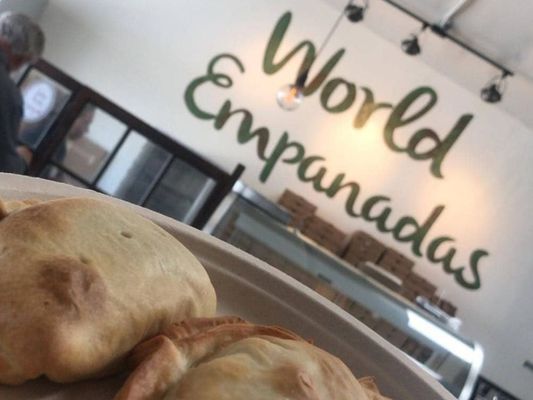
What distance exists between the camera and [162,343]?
0.45 meters

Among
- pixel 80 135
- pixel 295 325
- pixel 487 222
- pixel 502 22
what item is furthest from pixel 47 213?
pixel 487 222

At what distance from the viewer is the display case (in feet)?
7.77

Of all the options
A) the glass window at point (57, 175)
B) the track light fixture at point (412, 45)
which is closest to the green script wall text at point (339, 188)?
the track light fixture at point (412, 45)

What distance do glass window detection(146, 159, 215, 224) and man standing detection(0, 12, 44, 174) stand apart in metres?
0.64

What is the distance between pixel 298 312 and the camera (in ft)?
2.53

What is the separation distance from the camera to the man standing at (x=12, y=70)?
236 cm

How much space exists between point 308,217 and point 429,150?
5.08ft

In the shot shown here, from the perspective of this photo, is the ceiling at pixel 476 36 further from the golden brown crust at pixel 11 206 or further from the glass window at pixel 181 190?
the golden brown crust at pixel 11 206

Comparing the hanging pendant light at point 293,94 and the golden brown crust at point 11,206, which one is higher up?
the hanging pendant light at point 293,94

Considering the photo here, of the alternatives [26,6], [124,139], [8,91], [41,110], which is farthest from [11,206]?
[26,6]

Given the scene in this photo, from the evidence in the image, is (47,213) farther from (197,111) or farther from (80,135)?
(197,111)

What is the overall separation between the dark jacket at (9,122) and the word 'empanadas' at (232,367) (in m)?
1.99

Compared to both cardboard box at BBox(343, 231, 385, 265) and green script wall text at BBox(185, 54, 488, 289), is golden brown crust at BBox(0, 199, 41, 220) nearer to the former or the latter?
cardboard box at BBox(343, 231, 385, 265)

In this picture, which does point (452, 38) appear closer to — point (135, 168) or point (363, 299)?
point (135, 168)
